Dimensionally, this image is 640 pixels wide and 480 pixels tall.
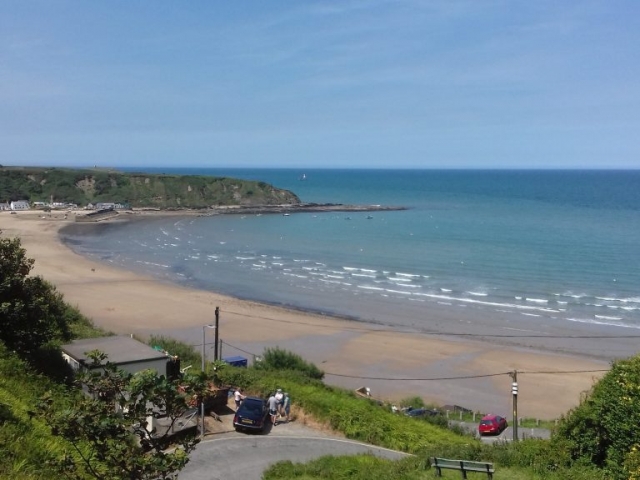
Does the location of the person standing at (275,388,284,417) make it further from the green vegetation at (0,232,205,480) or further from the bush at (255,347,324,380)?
the bush at (255,347,324,380)

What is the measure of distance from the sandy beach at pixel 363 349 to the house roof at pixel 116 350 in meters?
10.9

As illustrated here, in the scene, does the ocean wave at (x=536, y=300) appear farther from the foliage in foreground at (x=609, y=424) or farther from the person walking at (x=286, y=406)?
the foliage in foreground at (x=609, y=424)

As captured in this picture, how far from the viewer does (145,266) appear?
5297cm

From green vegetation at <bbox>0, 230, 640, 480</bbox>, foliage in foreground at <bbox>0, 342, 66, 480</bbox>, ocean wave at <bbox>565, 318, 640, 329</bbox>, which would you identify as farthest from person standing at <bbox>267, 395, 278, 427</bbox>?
ocean wave at <bbox>565, 318, 640, 329</bbox>

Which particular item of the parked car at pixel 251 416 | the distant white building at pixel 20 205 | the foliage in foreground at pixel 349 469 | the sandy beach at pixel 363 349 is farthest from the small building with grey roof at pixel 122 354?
the distant white building at pixel 20 205

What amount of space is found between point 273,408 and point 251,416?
961 millimetres

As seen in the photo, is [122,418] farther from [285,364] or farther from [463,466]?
[285,364]

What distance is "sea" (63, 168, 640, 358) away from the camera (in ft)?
116

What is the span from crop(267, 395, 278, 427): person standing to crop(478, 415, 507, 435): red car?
7.07m

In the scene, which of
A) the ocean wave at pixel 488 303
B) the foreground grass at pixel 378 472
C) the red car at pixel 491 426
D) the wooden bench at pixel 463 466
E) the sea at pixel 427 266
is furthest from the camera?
the ocean wave at pixel 488 303

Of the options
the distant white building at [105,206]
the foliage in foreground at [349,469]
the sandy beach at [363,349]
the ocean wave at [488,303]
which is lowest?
the sandy beach at [363,349]

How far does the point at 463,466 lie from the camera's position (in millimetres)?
9508

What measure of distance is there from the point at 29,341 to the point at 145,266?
40065 mm

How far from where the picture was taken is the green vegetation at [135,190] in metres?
112
